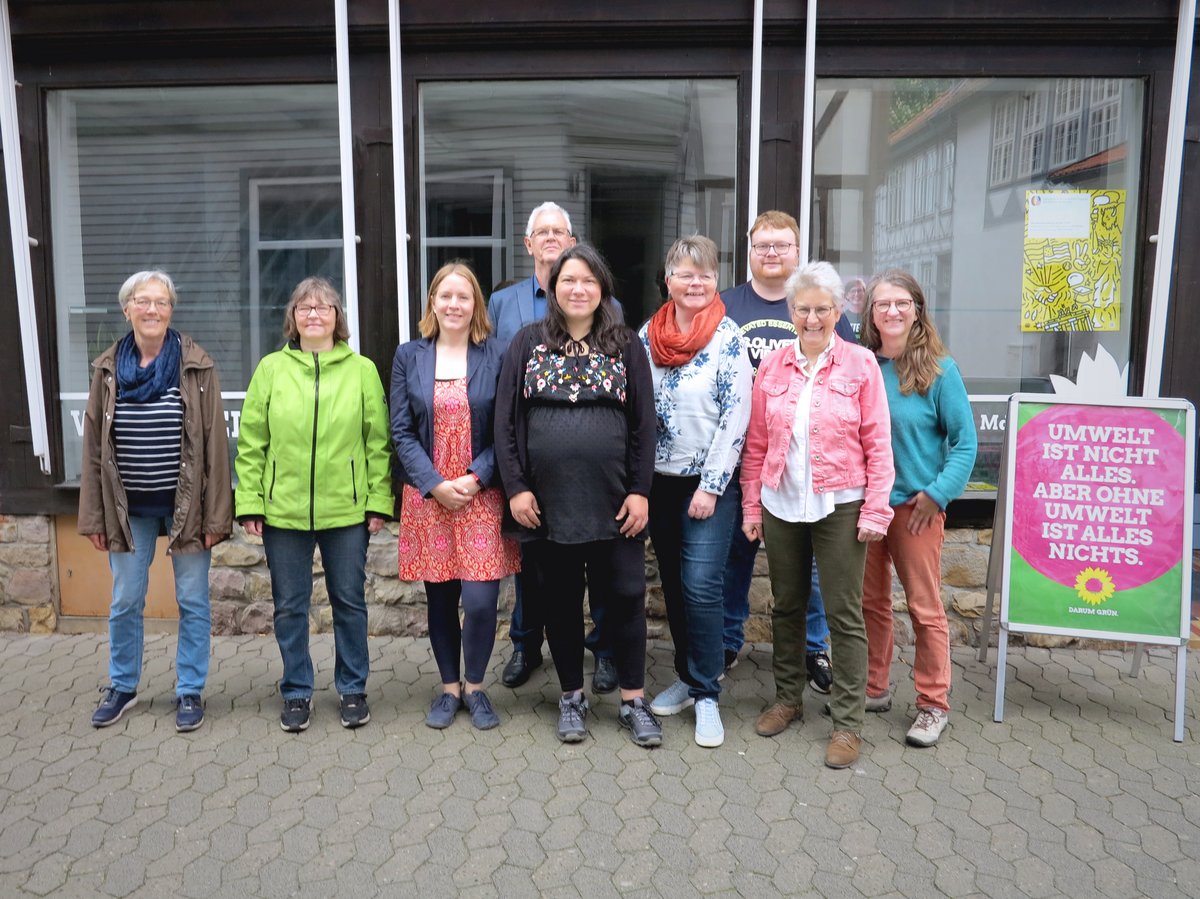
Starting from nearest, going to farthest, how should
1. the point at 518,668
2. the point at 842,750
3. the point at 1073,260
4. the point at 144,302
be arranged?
1. the point at 842,750
2. the point at 144,302
3. the point at 518,668
4. the point at 1073,260

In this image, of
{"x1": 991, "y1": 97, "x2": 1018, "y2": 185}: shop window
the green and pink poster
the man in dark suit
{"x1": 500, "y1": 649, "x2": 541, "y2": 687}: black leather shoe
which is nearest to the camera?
the green and pink poster

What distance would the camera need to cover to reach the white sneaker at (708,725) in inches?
149

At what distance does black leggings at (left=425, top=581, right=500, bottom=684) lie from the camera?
12.6 ft

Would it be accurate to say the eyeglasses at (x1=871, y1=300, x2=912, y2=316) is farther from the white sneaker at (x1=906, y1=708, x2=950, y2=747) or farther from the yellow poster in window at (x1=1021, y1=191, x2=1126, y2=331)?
the yellow poster in window at (x1=1021, y1=191, x2=1126, y2=331)

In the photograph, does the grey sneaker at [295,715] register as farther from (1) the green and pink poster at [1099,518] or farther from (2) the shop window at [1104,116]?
(2) the shop window at [1104,116]

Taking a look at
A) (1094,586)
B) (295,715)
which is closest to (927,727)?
(1094,586)

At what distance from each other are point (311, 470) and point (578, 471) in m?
1.03

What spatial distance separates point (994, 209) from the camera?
17.1 feet

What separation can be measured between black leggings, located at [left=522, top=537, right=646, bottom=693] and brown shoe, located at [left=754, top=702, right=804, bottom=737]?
0.50 m

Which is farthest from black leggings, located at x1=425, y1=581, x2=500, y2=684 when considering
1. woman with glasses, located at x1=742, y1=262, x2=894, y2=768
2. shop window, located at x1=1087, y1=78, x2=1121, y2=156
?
shop window, located at x1=1087, y1=78, x2=1121, y2=156

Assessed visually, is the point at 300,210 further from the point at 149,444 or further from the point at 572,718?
the point at 572,718

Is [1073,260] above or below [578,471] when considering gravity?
above

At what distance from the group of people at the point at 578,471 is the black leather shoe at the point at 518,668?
1.06 feet

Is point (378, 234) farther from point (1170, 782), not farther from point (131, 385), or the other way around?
point (1170, 782)
